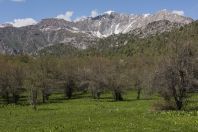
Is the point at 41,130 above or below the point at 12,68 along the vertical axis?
below

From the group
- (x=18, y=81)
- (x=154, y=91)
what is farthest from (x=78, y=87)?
(x=154, y=91)

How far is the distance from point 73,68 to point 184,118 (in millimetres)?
100104

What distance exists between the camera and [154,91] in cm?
5062

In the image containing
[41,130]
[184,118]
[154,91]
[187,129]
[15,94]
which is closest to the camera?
[187,129]

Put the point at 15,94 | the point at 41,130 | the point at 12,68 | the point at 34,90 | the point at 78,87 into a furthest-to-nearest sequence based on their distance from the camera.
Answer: the point at 78,87 → the point at 12,68 → the point at 15,94 → the point at 34,90 → the point at 41,130

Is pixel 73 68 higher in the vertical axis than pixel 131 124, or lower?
higher

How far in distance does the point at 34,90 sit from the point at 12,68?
38.5m

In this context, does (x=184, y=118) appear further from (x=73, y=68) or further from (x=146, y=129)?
(x=73, y=68)

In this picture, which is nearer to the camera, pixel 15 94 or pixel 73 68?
pixel 15 94

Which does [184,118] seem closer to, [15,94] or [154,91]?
[154,91]

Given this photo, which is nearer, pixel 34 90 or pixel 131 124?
pixel 131 124

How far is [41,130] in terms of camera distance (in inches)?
1350

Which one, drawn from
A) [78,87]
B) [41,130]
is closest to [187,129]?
[41,130]

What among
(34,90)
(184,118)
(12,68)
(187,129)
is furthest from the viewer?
(12,68)
